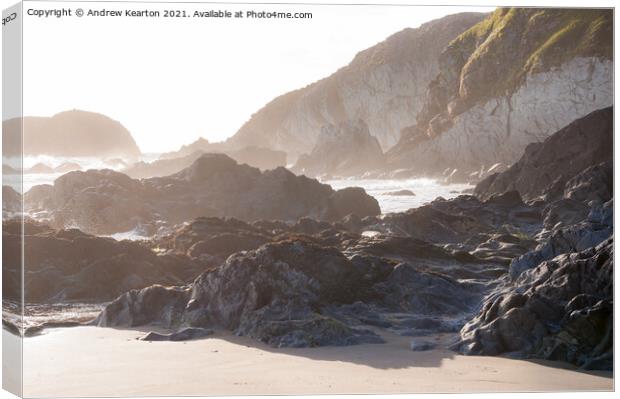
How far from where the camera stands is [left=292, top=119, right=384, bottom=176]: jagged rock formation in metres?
25.3

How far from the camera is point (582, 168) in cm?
3114

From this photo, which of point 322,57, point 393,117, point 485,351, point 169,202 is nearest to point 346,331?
point 485,351

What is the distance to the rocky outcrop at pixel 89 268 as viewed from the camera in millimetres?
20188

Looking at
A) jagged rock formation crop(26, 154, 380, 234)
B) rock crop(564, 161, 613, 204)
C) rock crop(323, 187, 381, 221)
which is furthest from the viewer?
jagged rock formation crop(26, 154, 380, 234)

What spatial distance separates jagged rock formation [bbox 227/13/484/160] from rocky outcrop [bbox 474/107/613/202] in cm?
433

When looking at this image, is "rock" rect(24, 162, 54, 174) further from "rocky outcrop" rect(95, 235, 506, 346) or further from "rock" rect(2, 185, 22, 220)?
"rock" rect(2, 185, 22, 220)

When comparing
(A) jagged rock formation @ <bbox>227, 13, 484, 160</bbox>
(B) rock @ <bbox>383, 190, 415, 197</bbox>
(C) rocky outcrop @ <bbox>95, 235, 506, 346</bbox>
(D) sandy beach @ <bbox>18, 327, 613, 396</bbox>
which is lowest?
(D) sandy beach @ <bbox>18, 327, 613, 396</bbox>

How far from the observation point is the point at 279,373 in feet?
40.0

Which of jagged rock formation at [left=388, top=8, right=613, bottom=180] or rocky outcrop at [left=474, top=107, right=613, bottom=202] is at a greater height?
jagged rock formation at [left=388, top=8, right=613, bottom=180]

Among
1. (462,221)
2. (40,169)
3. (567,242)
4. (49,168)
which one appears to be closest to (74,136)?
(40,169)

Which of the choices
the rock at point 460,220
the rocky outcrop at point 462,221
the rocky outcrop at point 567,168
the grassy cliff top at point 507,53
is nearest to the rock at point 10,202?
the rocky outcrop at point 462,221

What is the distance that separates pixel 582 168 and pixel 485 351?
19891 millimetres

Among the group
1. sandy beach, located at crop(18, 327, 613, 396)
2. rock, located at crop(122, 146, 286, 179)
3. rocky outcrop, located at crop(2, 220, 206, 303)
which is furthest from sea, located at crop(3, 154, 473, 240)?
sandy beach, located at crop(18, 327, 613, 396)

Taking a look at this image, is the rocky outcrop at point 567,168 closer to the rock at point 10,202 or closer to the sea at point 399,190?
the sea at point 399,190
